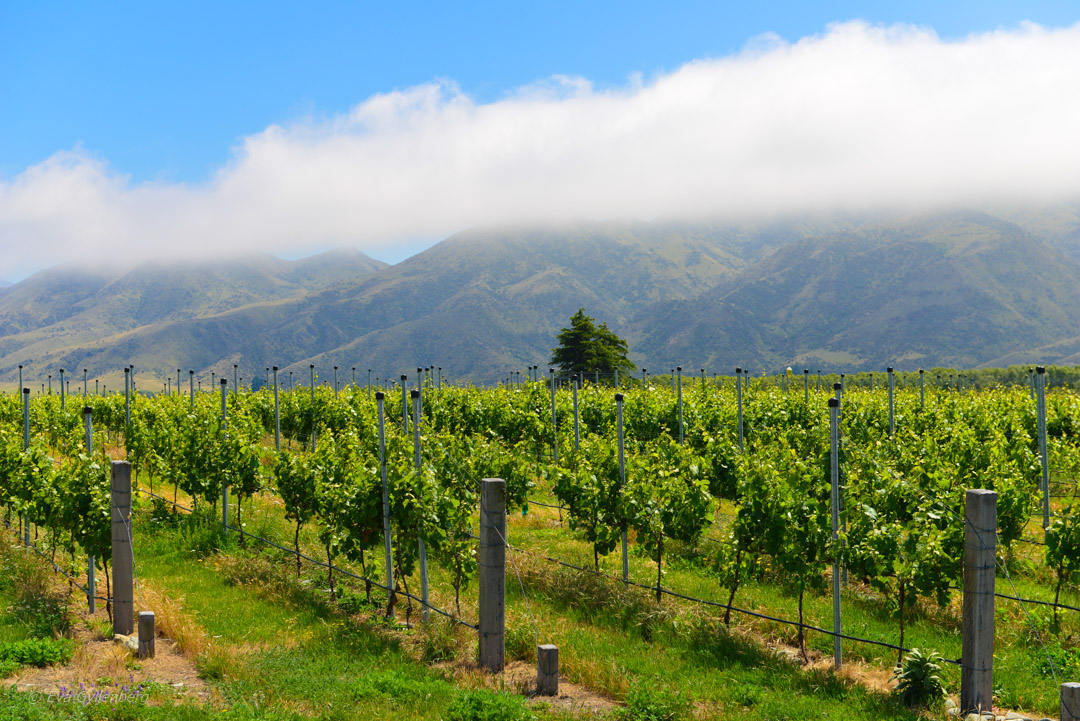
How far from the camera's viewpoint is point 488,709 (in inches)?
266

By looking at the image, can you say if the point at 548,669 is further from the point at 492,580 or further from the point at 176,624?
the point at 176,624

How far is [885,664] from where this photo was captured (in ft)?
28.5

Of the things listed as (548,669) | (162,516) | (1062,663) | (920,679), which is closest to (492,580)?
(548,669)

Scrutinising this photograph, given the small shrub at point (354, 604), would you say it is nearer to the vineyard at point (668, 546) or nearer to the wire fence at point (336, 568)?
the vineyard at point (668, 546)

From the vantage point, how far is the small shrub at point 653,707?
279 inches

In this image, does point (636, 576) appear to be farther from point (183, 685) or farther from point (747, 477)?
point (183, 685)

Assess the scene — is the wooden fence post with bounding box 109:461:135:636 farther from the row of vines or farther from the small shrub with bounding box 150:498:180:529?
the small shrub with bounding box 150:498:180:529

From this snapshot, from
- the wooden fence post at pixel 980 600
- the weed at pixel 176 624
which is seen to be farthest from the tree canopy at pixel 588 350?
the wooden fence post at pixel 980 600

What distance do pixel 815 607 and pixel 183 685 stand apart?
807cm

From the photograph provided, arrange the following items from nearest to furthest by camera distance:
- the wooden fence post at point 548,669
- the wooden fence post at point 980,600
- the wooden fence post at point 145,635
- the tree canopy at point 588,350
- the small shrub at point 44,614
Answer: the wooden fence post at point 980,600 → the wooden fence post at point 548,669 → the wooden fence post at point 145,635 → the small shrub at point 44,614 → the tree canopy at point 588,350

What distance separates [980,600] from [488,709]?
4.61m

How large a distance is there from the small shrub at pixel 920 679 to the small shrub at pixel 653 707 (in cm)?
224

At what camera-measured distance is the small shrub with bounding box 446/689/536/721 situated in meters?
6.68

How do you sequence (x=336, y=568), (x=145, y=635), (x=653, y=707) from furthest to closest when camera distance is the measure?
(x=336, y=568) < (x=145, y=635) < (x=653, y=707)
